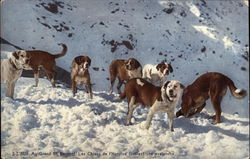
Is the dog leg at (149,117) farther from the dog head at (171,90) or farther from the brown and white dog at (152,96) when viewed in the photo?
the dog head at (171,90)

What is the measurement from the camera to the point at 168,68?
494 centimetres

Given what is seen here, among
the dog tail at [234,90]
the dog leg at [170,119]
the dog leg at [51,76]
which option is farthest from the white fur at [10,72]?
the dog tail at [234,90]

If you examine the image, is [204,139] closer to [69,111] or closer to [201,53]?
[201,53]

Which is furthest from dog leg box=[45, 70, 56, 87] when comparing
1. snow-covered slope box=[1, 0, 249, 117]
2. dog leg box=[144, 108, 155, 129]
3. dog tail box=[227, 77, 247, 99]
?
dog tail box=[227, 77, 247, 99]

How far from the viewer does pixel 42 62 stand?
15.9 ft

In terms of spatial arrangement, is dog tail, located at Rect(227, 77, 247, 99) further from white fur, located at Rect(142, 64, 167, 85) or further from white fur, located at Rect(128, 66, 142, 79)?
white fur, located at Rect(128, 66, 142, 79)

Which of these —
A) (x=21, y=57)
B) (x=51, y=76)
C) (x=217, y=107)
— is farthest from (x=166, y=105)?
(x=21, y=57)

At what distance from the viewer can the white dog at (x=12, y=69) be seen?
4711 mm

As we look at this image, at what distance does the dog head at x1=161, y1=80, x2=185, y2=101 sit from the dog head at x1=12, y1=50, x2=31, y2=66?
4.66 ft

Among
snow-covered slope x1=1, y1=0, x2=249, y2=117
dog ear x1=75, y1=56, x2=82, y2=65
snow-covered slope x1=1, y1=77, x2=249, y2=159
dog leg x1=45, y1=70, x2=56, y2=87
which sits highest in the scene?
snow-covered slope x1=1, y1=0, x2=249, y2=117

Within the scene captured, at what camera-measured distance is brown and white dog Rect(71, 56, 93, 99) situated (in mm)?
4840

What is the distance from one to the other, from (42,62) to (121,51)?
2.83 ft

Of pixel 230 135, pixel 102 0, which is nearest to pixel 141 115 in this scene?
pixel 230 135

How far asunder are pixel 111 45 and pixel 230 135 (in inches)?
63.6
